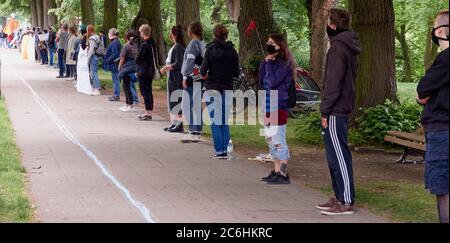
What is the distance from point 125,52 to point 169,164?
23.4ft

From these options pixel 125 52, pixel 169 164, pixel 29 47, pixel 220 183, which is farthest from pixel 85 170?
pixel 29 47

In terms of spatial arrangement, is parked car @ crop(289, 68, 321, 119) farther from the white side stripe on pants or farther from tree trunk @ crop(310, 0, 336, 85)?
the white side stripe on pants

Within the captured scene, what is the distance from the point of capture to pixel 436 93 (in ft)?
21.2

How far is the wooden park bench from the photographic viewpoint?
11.3 metres

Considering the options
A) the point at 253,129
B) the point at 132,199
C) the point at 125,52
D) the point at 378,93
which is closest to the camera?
the point at 132,199

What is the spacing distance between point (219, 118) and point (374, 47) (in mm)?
3556

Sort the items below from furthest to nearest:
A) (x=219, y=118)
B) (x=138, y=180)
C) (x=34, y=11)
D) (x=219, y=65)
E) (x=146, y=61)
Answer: (x=34, y=11) → (x=146, y=61) → (x=219, y=118) → (x=219, y=65) → (x=138, y=180)

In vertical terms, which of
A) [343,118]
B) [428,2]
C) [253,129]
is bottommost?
[253,129]

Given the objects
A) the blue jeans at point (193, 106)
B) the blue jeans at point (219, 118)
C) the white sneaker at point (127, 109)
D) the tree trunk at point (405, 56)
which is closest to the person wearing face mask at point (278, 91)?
the blue jeans at point (219, 118)

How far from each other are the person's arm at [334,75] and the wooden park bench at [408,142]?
140 inches

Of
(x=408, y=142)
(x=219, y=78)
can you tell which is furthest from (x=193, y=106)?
(x=408, y=142)

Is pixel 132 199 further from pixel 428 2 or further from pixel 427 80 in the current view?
pixel 428 2

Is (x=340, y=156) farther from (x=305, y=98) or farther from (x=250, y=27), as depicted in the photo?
(x=250, y=27)

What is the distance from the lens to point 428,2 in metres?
36.2
